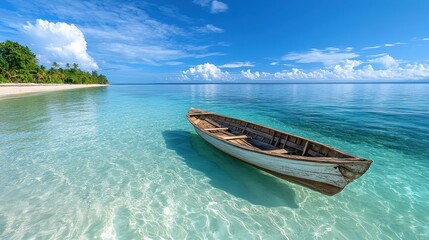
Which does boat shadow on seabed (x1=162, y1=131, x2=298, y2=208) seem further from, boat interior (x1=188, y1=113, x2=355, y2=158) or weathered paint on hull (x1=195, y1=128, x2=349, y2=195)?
boat interior (x1=188, y1=113, x2=355, y2=158)

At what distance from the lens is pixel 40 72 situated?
78438mm

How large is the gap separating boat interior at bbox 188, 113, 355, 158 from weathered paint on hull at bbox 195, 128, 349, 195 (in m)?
0.41

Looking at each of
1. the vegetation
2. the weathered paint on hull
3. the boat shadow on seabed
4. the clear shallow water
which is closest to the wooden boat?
the weathered paint on hull

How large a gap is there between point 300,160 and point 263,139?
443 centimetres

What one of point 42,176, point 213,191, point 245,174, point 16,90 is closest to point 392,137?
point 245,174

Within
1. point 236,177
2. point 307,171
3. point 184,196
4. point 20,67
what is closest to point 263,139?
point 236,177

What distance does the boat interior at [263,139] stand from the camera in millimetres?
7562

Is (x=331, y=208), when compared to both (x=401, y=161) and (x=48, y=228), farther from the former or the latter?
(x=48, y=228)

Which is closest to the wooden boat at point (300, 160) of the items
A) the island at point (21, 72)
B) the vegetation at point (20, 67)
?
the island at point (21, 72)

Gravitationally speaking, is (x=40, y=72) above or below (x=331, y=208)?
above

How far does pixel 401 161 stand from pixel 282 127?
803 cm

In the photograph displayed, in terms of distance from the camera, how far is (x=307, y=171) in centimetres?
618

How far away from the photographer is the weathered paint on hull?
18.8 ft

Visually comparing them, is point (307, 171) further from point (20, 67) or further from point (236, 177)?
point (20, 67)
